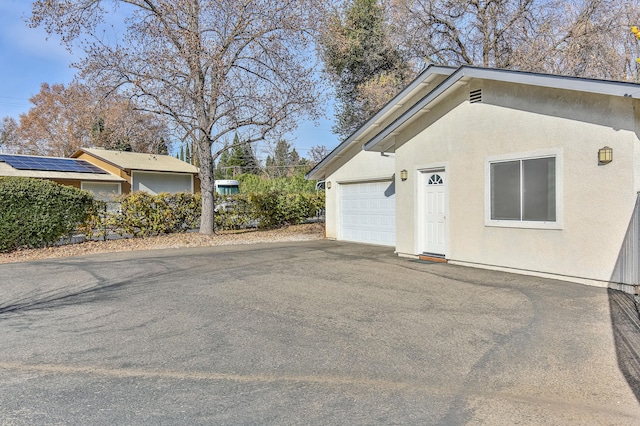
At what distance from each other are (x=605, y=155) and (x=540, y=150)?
114 cm

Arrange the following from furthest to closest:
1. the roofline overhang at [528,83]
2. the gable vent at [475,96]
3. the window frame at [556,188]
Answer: the gable vent at [475,96]
the window frame at [556,188]
the roofline overhang at [528,83]

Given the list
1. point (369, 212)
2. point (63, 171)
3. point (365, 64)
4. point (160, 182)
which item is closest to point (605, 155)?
point (369, 212)

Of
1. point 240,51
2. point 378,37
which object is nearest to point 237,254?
point 240,51

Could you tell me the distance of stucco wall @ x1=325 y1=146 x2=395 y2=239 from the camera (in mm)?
13570

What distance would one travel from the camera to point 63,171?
79.5 feet

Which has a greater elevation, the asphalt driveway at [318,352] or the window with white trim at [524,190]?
the window with white trim at [524,190]

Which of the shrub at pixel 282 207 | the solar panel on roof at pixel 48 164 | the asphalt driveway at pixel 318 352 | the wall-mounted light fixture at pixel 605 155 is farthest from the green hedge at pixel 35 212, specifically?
the wall-mounted light fixture at pixel 605 155

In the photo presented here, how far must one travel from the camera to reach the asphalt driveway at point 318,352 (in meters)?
3.18

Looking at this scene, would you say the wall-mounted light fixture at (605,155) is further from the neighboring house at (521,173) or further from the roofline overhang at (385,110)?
the roofline overhang at (385,110)

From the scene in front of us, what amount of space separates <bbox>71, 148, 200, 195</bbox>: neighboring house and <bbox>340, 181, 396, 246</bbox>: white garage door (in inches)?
636

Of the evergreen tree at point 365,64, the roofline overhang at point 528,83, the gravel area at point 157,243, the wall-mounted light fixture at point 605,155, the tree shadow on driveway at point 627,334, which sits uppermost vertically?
the evergreen tree at point 365,64

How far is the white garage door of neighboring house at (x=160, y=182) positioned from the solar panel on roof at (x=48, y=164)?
1.99 meters

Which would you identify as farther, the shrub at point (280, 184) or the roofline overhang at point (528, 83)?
the shrub at point (280, 184)

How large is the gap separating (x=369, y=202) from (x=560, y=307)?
8.73m
